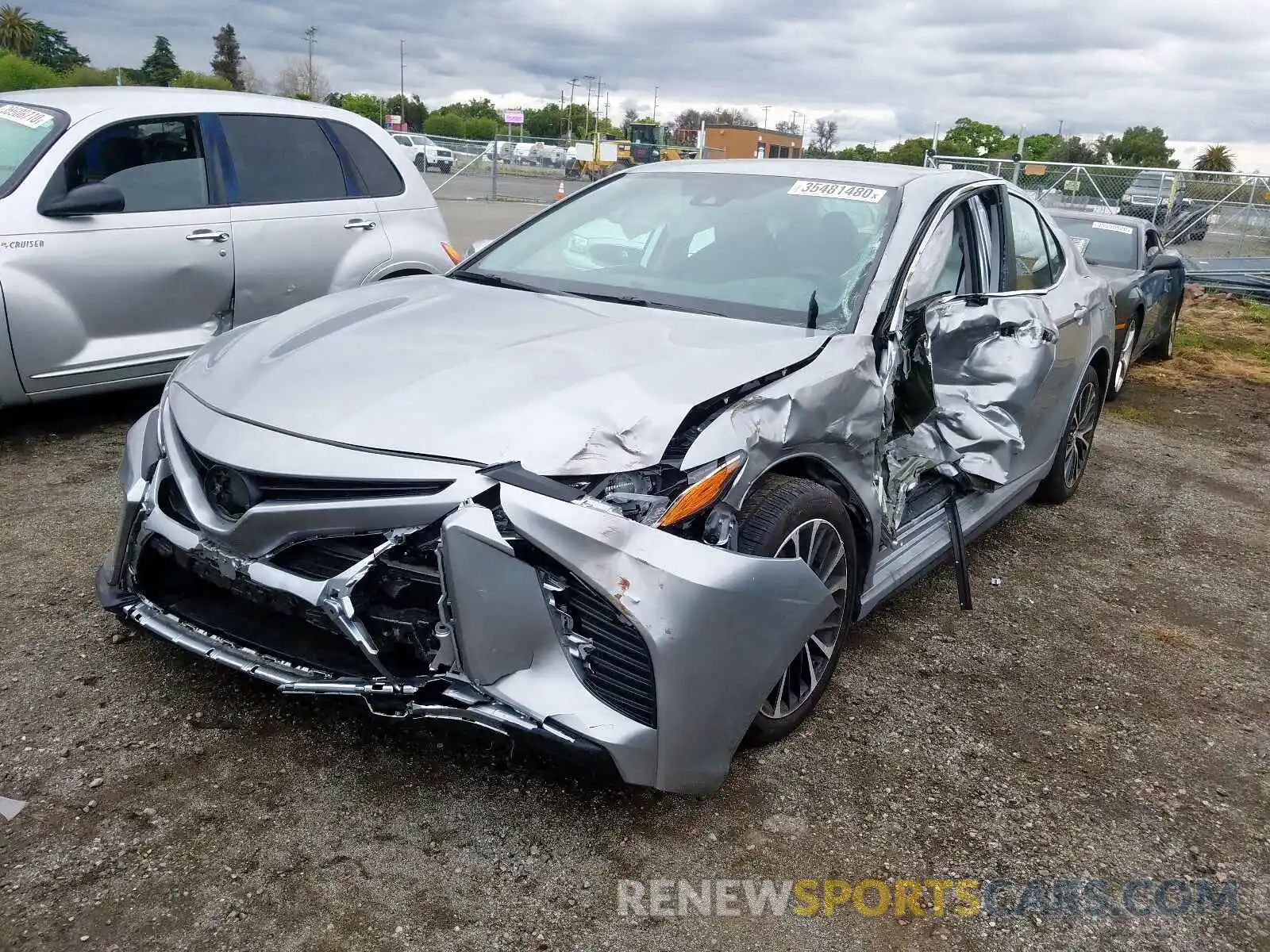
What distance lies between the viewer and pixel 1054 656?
365cm

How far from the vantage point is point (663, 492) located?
7.91 ft

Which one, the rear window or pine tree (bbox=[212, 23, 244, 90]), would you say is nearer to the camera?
the rear window

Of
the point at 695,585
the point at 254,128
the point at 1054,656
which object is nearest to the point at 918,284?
the point at 1054,656

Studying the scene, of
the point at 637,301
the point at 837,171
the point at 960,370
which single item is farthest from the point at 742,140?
the point at 637,301

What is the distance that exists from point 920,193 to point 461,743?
2482mm

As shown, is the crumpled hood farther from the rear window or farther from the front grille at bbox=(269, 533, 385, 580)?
the rear window

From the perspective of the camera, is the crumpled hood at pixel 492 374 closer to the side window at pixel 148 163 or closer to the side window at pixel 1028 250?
the side window at pixel 1028 250

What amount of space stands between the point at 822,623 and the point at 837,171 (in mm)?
1968

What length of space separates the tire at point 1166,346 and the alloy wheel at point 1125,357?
1.83m

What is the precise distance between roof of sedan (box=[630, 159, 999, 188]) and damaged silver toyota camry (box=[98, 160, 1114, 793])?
36 mm

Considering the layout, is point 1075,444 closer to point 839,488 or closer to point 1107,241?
point 839,488

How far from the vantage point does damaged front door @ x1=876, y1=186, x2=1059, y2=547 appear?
11.1 ft

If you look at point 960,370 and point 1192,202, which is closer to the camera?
point 960,370

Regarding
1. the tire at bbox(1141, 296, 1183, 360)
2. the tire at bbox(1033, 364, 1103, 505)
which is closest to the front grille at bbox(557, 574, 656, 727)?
the tire at bbox(1033, 364, 1103, 505)
